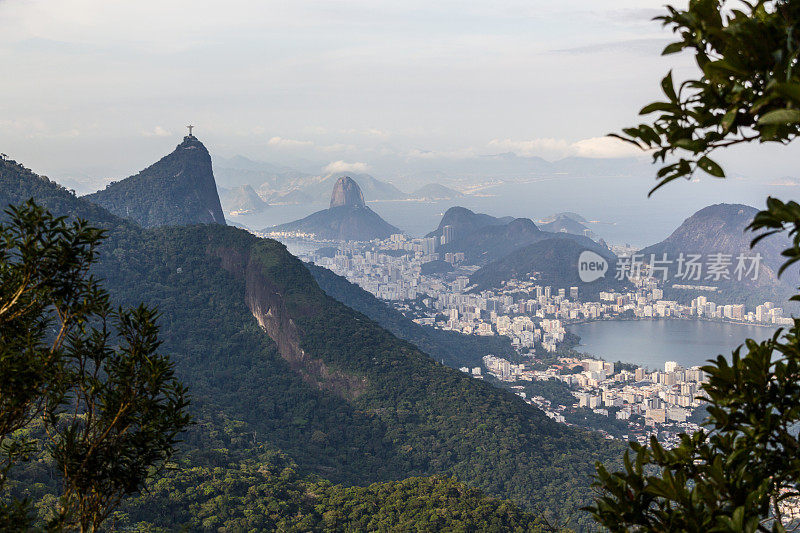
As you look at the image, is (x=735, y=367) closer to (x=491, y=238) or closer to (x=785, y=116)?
(x=785, y=116)

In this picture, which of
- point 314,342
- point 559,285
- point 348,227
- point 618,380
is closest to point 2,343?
point 314,342

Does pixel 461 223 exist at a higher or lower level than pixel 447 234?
higher

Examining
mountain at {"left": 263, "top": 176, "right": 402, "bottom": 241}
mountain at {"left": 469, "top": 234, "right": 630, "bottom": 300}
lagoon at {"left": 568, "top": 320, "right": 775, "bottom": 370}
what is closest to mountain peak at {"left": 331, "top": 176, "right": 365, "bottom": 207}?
mountain at {"left": 263, "top": 176, "right": 402, "bottom": 241}

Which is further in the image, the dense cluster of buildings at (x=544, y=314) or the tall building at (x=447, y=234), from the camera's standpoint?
the tall building at (x=447, y=234)

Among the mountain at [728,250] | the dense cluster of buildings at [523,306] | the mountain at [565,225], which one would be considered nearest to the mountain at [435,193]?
the mountain at [565,225]

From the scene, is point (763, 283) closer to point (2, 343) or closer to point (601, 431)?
point (601, 431)

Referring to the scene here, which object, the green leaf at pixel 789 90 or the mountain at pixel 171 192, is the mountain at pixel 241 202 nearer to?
the mountain at pixel 171 192

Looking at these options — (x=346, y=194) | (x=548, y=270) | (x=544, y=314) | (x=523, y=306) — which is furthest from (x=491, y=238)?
(x=544, y=314)

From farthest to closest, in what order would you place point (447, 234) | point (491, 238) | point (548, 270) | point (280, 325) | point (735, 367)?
1. point (447, 234)
2. point (491, 238)
3. point (548, 270)
4. point (280, 325)
5. point (735, 367)
